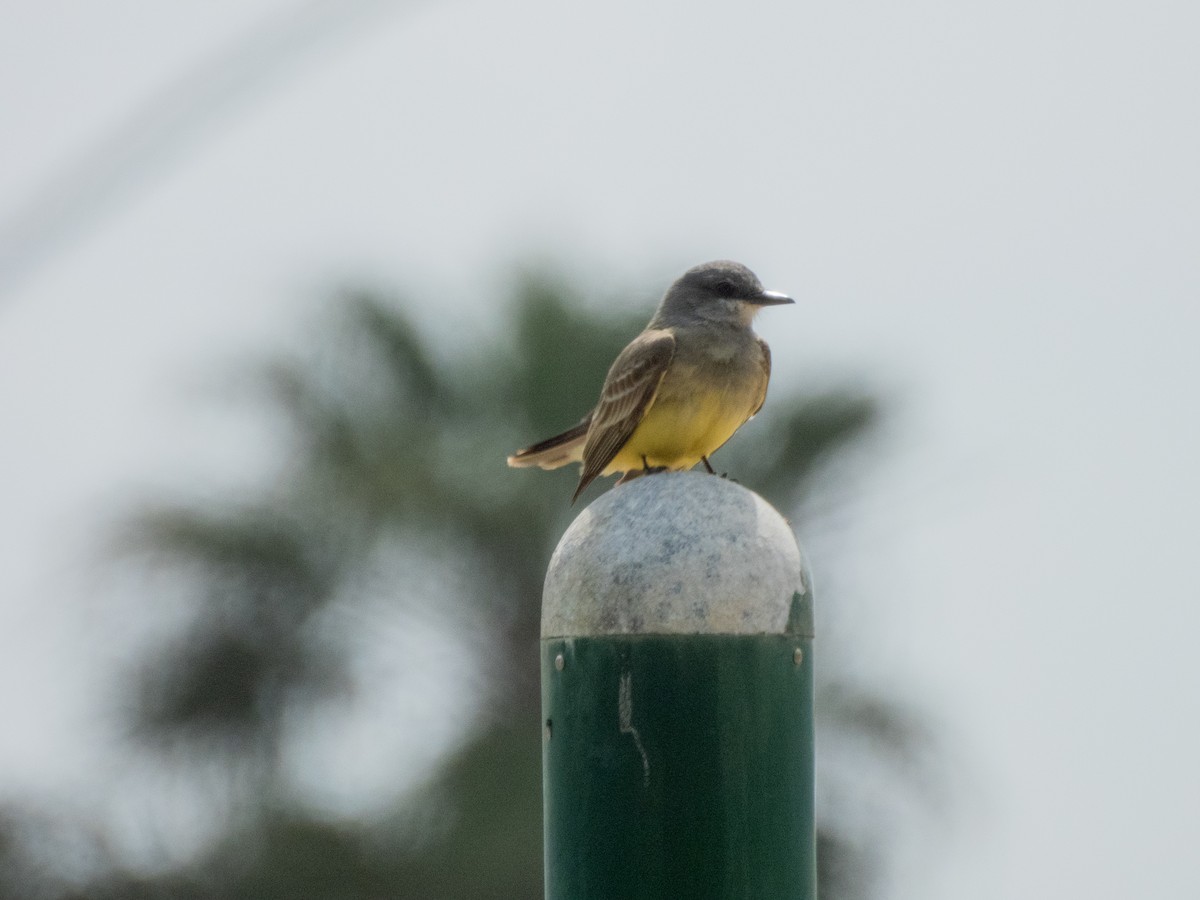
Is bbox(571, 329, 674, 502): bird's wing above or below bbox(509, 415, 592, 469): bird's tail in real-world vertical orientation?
above

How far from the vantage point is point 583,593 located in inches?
186

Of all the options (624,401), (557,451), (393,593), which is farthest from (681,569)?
(393,593)

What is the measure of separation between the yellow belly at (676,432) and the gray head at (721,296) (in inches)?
24.4

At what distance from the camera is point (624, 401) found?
7047mm

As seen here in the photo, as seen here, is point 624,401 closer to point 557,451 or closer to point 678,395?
point 678,395

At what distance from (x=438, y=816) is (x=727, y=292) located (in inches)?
305

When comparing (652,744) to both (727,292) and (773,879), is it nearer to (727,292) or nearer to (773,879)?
(773,879)

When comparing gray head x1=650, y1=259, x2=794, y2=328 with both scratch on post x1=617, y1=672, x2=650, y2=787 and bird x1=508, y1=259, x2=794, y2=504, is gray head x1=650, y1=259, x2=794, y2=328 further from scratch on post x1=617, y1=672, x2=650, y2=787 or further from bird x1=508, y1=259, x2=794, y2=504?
scratch on post x1=617, y1=672, x2=650, y2=787

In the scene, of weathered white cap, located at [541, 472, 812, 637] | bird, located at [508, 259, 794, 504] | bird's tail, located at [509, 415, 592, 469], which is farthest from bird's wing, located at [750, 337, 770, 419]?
weathered white cap, located at [541, 472, 812, 637]

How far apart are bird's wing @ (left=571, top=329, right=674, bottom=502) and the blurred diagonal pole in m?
2.18

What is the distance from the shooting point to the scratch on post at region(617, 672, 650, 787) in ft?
15.0

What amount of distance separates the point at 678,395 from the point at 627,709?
2647 millimetres

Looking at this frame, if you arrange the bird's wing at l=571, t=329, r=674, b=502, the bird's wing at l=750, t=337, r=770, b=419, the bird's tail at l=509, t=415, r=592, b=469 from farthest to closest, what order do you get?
the bird's tail at l=509, t=415, r=592, b=469, the bird's wing at l=750, t=337, r=770, b=419, the bird's wing at l=571, t=329, r=674, b=502

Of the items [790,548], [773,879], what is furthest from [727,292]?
[773,879]
